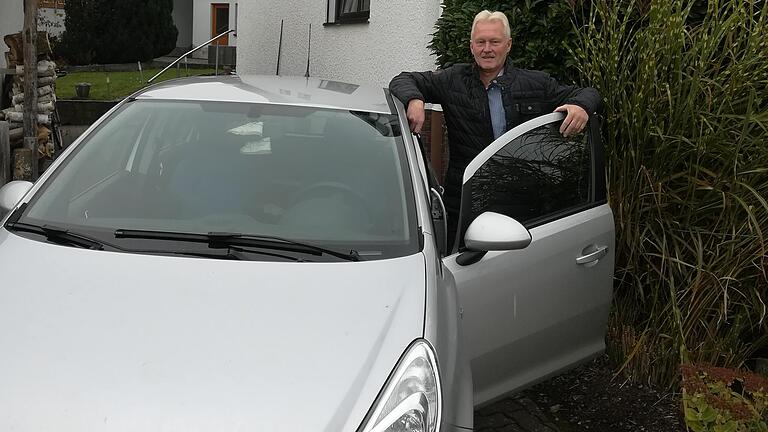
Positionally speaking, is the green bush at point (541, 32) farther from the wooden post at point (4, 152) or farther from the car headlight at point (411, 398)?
the wooden post at point (4, 152)

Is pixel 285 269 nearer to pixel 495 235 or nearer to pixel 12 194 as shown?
pixel 495 235

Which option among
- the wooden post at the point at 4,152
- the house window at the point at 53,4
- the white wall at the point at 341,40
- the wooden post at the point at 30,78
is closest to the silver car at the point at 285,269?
the white wall at the point at 341,40

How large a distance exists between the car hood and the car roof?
100 cm

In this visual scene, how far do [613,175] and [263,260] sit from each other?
2.24m

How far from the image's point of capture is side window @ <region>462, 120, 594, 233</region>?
12.1 feet

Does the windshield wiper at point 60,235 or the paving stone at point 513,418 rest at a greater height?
the windshield wiper at point 60,235

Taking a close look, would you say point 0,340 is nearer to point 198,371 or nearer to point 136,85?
point 198,371

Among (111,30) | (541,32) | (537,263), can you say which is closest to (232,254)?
(537,263)

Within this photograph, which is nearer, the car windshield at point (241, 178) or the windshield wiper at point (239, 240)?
the windshield wiper at point (239, 240)

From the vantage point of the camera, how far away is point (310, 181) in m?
3.42

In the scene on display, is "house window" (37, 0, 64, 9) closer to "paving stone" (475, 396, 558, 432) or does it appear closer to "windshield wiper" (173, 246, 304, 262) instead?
"paving stone" (475, 396, 558, 432)

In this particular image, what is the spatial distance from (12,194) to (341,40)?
318 inches

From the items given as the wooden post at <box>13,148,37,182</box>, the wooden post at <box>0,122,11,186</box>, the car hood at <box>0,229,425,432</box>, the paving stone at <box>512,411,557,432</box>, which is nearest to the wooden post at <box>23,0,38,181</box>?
the wooden post at <box>13,148,37,182</box>

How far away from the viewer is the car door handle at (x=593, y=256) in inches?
152
